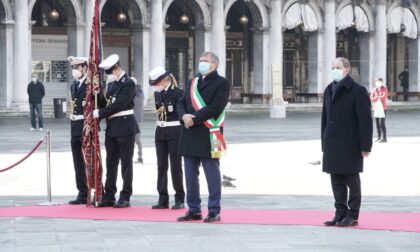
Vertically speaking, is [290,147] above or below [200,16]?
Result: below

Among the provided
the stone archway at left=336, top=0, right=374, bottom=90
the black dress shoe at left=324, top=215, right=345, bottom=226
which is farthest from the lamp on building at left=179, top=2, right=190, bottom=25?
the black dress shoe at left=324, top=215, right=345, bottom=226

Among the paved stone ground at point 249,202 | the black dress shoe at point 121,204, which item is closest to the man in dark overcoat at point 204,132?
the paved stone ground at point 249,202

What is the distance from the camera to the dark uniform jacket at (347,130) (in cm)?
1145

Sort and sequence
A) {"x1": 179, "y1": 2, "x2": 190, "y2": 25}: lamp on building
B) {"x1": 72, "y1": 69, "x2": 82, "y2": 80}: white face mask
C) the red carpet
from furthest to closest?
{"x1": 179, "y1": 2, "x2": 190, "y2": 25}: lamp on building
{"x1": 72, "y1": 69, "x2": 82, "y2": 80}: white face mask
the red carpet

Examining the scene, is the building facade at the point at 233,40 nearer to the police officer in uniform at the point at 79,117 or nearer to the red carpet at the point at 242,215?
the police officer in uniform at the point at 79,117

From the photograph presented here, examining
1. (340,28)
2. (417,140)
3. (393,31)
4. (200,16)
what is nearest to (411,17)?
(393,31)

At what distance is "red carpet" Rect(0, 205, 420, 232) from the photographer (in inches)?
460

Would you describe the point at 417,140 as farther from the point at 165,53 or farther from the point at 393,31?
the point at 393,31

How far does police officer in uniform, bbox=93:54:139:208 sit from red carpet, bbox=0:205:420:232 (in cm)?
25

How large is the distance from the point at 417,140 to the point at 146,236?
19.1m

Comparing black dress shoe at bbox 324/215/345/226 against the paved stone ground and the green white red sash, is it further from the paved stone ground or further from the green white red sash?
the green white red sash

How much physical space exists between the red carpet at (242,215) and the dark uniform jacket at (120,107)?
0.95 meters

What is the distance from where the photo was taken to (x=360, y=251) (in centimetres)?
964

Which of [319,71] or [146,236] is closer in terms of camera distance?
[146,236]
